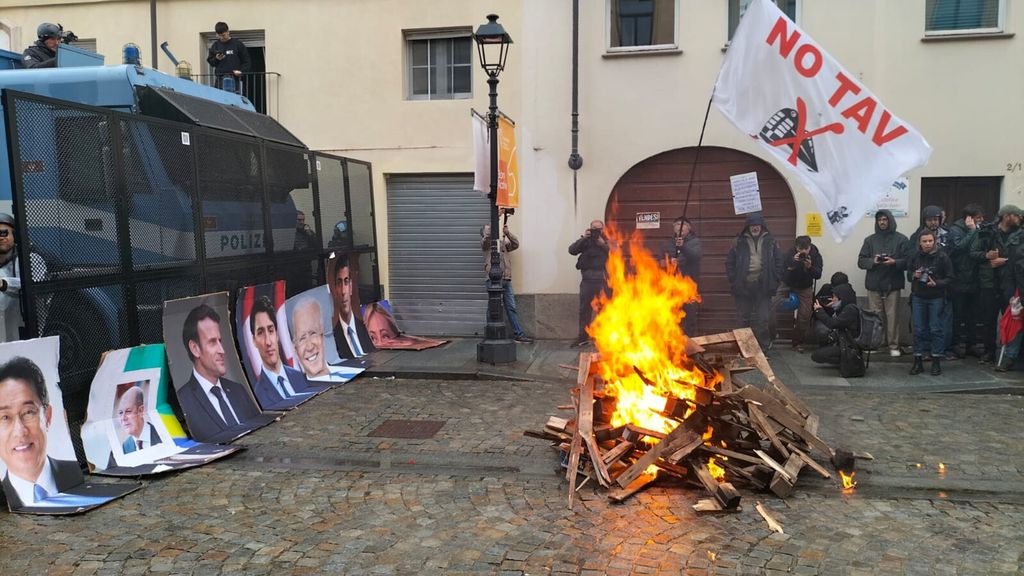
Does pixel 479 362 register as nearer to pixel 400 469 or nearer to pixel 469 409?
pixel 469 409

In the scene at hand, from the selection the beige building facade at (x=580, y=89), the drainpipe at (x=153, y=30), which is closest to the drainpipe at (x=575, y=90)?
the beige building facade at (x=580, y=89)

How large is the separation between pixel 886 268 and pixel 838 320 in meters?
1.58

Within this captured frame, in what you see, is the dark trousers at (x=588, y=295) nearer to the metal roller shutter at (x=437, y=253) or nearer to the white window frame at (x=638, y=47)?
the metal roller shutter at (x=437, y=253)

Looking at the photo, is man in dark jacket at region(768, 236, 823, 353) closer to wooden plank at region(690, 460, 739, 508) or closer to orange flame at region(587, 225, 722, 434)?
orange flame at region(587, 225, 722, 434)

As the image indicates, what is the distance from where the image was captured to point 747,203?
9719 millimetres

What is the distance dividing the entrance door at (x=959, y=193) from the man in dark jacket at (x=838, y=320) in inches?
84.4

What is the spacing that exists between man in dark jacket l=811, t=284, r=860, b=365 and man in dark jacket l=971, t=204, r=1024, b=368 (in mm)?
1665

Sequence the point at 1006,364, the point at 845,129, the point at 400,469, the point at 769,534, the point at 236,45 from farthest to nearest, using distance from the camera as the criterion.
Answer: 1. the point at 236,45
2. the point at 1006,364
3. the point at 845,129
4. the point at 400,469
5. the point at 769,534

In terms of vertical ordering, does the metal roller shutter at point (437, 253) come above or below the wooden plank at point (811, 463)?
above

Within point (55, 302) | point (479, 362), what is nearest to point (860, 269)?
point (479, 362)

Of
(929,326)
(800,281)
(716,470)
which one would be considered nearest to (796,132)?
(716,470)

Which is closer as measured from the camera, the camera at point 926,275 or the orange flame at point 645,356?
the orange flame at point 645,356

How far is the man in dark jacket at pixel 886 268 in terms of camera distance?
10.4 m

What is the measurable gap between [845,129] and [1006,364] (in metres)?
4.78
